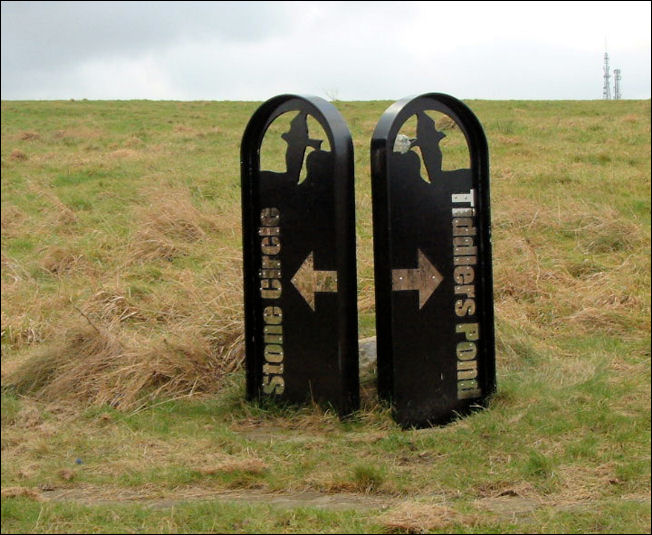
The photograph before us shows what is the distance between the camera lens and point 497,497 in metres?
4.56

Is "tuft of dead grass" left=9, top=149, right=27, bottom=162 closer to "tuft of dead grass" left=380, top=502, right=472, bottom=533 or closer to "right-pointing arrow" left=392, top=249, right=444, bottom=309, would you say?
"right-pointing arrow" left=392, top=249, right=444, bottom=309

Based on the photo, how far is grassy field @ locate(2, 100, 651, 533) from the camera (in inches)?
173

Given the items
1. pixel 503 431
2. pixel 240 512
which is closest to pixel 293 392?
pixel 503 431

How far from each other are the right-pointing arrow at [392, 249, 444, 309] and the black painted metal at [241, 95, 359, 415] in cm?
30

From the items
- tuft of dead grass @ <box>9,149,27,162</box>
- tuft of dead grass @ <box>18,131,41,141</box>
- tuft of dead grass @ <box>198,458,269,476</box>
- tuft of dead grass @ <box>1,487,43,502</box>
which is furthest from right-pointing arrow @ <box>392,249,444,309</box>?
tuft of dead grass @ <box>18,131,41,141</box>

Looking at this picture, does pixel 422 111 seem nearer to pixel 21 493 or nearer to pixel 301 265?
pixel 301 265

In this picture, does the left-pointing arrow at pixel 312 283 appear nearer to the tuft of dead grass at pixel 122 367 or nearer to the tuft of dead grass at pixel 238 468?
the tuft of dead grass at pixel 122 367

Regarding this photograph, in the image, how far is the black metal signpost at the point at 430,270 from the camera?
5781 millimetres

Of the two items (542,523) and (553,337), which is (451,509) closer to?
(542,523)

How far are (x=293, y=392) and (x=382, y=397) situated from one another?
668 millimetres

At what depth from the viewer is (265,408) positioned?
6.27 metres

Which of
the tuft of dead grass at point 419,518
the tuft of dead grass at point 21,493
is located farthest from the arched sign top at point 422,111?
the tuft of dead grass at point 21,493

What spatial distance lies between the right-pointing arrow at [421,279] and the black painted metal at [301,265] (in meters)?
0.30

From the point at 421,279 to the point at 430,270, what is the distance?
0.31 feet
